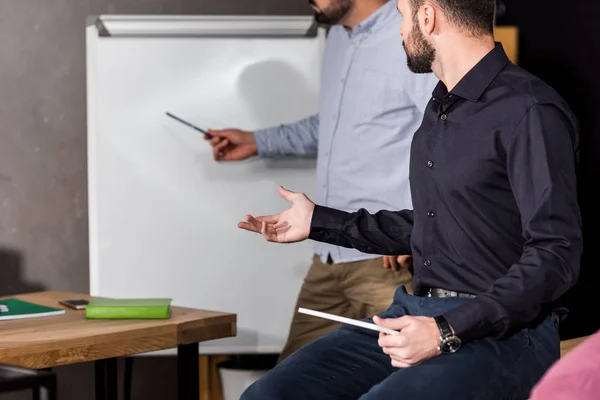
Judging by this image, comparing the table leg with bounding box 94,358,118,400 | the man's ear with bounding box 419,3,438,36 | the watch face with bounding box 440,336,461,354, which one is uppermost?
the man's ear with bounding box 419,3,438,36

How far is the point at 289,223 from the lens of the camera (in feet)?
6.12

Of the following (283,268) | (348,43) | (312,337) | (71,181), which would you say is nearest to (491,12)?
(348,43)

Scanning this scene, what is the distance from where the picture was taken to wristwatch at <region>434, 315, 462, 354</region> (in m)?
1.40

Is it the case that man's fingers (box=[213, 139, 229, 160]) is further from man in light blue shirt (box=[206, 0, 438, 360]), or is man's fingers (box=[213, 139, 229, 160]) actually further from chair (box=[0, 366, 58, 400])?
chair (box=[0, 366, 58, 400])

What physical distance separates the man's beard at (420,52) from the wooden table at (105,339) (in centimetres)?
82

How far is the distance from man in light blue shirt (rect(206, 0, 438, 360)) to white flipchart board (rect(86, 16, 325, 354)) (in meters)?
0.31

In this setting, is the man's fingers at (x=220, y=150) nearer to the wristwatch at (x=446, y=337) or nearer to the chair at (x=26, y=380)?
the chair at (x=26, y=380)

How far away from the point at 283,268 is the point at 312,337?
0.42 m

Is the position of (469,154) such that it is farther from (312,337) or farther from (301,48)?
(301,48)

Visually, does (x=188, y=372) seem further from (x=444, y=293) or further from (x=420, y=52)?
(x=420, y=52)

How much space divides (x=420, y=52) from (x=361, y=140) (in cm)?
81

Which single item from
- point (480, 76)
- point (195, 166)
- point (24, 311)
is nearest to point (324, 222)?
point (480, 76)

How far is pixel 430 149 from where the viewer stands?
5.37ft

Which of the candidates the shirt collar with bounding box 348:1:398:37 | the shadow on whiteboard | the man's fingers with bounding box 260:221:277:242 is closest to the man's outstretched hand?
the man's fingers with bounding box 260:221:277:242
